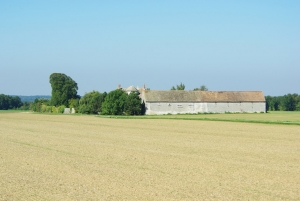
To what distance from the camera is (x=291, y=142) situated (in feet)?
95.3

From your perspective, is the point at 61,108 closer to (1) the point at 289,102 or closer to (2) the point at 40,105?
(2) the point at 40,105

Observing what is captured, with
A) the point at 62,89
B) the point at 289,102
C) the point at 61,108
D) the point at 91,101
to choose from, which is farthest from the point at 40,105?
the point at 289,102

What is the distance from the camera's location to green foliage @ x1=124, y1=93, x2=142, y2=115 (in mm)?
87688

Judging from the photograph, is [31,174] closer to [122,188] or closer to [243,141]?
[122,188]

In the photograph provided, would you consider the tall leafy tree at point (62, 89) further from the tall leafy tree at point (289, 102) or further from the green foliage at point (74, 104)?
the tall leafy tree at point (289, 102)

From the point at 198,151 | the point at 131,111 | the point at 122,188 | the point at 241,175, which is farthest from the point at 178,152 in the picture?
the point at 131,111

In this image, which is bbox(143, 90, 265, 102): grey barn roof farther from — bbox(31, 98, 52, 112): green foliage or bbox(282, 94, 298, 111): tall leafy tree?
bbox(31, 98, 52, 112): green foliage

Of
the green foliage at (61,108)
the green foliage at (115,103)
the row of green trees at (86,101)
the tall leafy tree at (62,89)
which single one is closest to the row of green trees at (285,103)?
the row of green trees at (86,101)

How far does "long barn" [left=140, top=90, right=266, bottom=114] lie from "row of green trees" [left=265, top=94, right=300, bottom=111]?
24.3 meters

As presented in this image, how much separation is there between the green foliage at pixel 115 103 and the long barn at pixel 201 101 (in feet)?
17.7

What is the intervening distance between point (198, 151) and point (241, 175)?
25.1 ft

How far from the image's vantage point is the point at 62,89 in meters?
124

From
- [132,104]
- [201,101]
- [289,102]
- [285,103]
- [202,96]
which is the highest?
[202,96]

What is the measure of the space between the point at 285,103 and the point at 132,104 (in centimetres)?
5049
